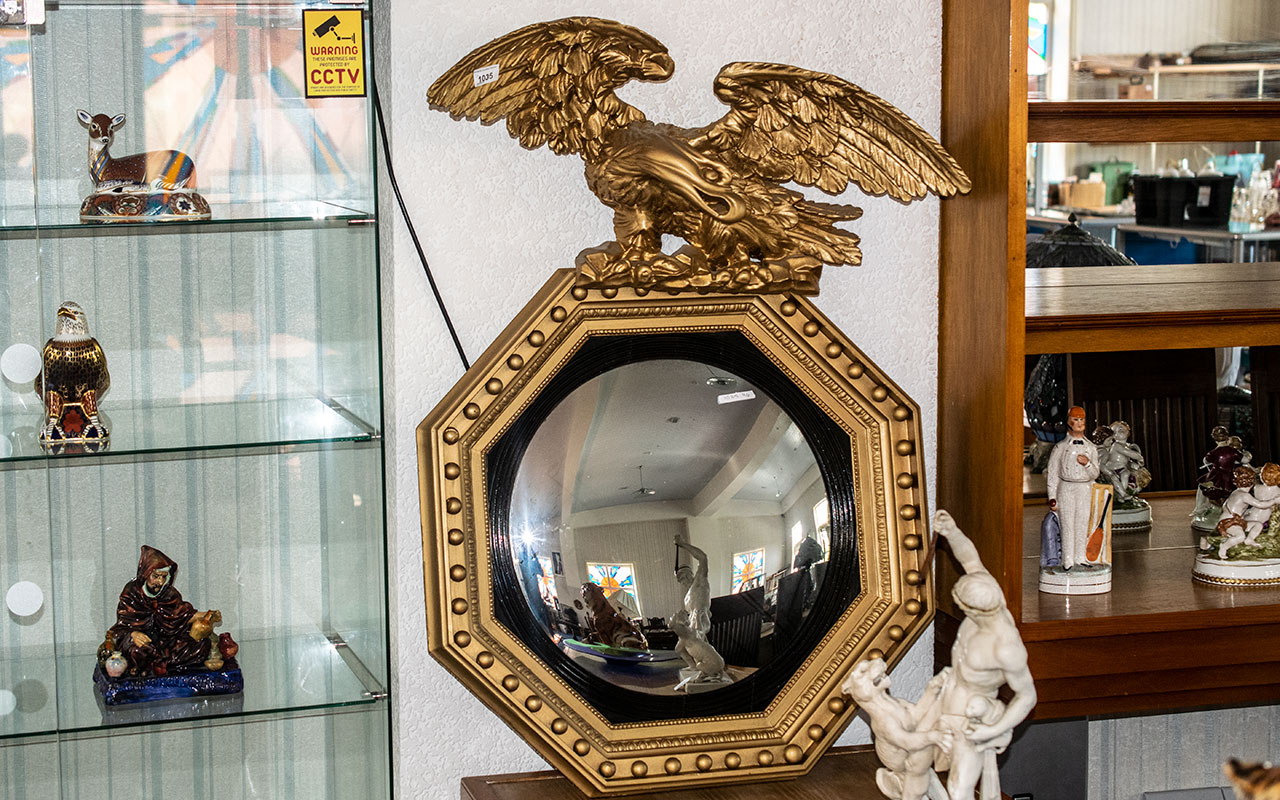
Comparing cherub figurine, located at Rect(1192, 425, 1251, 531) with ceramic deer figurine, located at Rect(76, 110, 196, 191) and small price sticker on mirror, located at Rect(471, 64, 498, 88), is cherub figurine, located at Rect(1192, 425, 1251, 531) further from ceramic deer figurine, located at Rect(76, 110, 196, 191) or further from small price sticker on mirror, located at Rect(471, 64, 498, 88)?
ceramic deer figurine, located at Rect(76, 110, 196, 191)

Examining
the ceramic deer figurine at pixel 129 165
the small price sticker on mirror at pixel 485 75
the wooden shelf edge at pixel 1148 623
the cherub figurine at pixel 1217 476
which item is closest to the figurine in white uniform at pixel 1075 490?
the wooden shelf edge at pixel 1148 623

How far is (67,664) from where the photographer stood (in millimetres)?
1479

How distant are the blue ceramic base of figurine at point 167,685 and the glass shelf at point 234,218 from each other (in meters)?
0.49

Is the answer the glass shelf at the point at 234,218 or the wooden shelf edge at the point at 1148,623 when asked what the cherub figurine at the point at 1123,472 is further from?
the glass shelf at the point at 234,218

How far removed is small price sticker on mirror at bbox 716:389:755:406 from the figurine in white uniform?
1.41 feet

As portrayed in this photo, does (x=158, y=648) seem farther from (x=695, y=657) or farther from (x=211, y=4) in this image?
(x=211, y=4)

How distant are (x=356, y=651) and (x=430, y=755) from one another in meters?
0.19

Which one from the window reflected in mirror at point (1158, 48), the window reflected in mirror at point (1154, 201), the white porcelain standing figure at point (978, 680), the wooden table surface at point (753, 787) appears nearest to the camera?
the white porcelain standing figure at point (978, 680)

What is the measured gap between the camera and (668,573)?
1.54 meters

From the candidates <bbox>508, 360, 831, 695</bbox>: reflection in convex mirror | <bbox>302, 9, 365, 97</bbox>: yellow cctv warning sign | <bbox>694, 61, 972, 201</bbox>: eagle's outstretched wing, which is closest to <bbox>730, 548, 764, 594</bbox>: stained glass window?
<bbox>508, 360, 831, 695</bbox>: reflection in convex mirror

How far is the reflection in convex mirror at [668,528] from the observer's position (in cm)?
153

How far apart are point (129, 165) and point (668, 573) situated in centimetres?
76

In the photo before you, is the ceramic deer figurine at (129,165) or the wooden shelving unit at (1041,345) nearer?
the ceramic deer figurine at (129,165)

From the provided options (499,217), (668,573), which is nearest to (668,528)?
(668,573)
